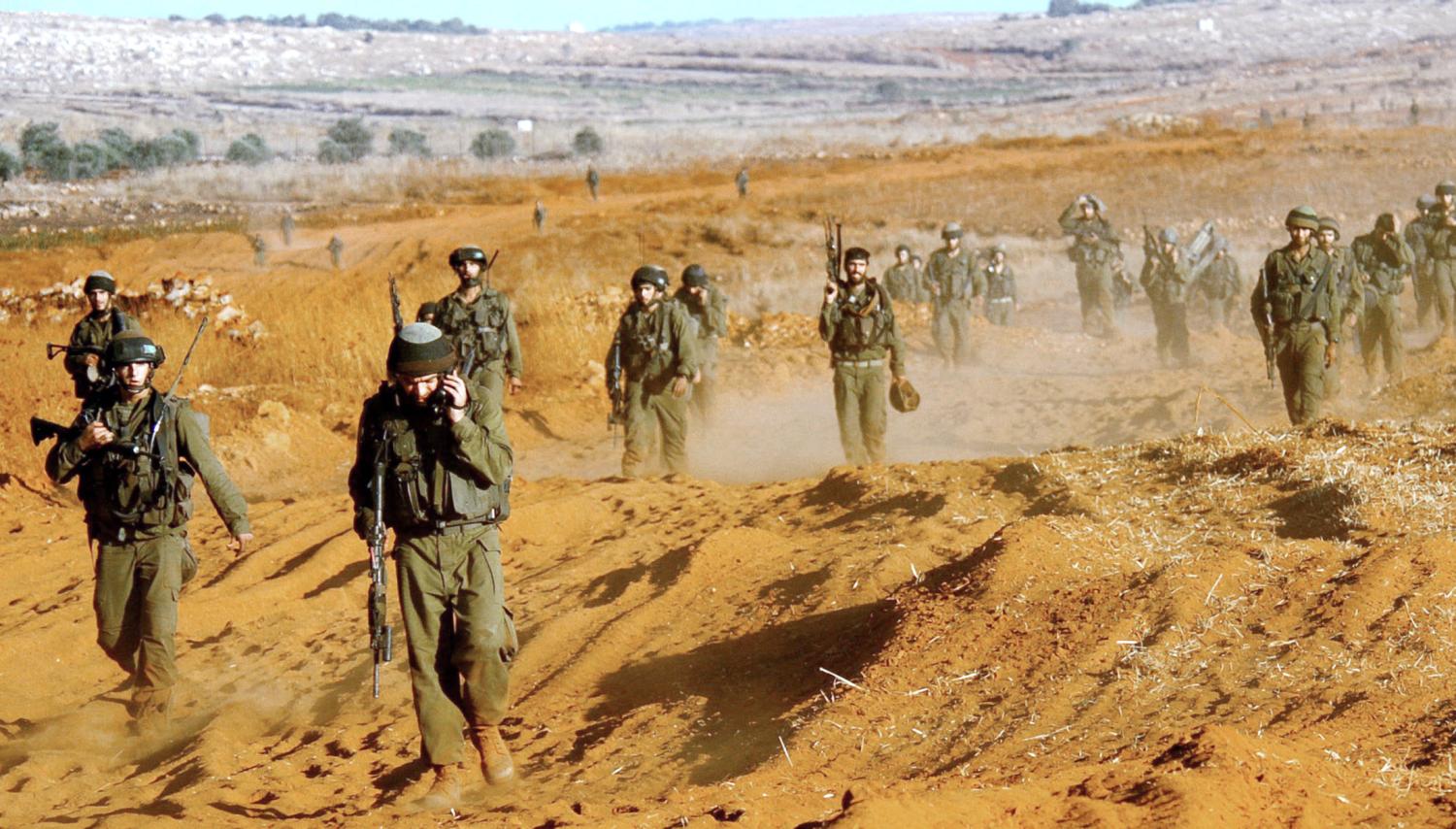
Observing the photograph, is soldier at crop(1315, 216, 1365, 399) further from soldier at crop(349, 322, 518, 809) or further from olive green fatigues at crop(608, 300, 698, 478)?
soldier at crop(349, 322, 518, 809)

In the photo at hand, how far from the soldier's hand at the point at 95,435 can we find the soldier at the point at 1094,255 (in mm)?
14397

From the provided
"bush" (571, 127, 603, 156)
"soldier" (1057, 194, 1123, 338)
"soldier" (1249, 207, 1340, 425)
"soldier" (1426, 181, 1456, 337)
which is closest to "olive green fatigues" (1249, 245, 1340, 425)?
"soldier" (1249, 207, 1340, 425)

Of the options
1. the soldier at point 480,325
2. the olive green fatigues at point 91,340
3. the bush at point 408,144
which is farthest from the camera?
the bush at point 408,144

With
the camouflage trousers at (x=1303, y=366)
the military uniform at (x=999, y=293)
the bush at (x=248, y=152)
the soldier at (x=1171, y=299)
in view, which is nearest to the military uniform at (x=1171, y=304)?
the soldier at (x=1171, y=299)

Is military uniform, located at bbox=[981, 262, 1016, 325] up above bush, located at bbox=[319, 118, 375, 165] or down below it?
below

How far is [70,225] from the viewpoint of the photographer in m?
27.6

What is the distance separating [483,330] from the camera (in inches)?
464

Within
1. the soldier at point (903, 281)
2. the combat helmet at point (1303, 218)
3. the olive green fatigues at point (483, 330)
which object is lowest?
the soldier at point (903, 281)

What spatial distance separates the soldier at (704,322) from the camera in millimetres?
14164

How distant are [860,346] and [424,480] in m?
6.38

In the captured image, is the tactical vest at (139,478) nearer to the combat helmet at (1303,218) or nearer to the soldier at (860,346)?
the soldier at (860,346)

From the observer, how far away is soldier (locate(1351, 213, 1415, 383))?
55.0ft

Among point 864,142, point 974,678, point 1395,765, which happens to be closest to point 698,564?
point 974,678

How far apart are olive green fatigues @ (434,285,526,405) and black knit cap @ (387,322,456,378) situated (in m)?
5.54
